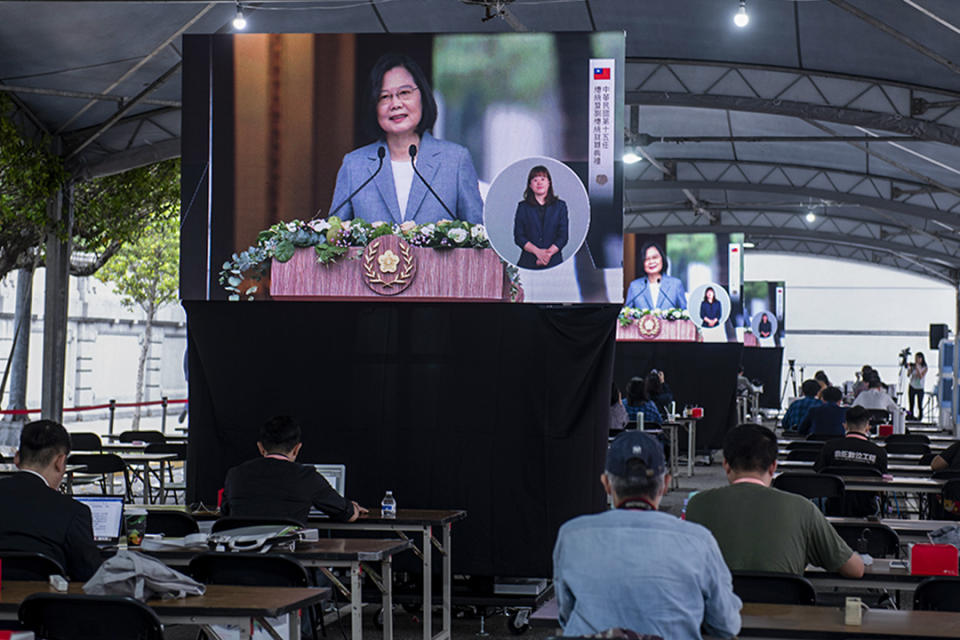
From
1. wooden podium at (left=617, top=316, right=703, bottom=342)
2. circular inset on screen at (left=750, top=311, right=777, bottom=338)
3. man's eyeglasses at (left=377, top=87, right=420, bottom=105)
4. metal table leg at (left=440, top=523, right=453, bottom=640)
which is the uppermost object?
man's eyeglasses at (left=377, top=87, right=420, bottom=105)

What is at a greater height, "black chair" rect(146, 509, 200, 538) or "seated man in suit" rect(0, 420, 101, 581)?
"seated man in suit" rect(0, 420, 101, 581)

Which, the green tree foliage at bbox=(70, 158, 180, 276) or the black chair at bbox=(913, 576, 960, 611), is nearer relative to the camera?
the black chair at bbox=(913, 576, 960, 611)

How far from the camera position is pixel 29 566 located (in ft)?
13.9

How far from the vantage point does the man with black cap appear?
9.29 feet

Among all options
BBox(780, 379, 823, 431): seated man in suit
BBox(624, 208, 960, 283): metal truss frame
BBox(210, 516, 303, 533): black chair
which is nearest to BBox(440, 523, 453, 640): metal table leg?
BBox(210, 516, 303, 533): black chair

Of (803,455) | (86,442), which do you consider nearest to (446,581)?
(803,455)

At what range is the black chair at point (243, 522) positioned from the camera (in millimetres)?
5164

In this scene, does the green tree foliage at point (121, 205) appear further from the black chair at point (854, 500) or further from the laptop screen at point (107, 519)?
the black chair at point (854, 500)

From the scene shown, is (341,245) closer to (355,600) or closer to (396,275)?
(396,275)

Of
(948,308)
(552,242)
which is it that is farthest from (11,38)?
(948,308)

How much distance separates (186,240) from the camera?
7.97 meters

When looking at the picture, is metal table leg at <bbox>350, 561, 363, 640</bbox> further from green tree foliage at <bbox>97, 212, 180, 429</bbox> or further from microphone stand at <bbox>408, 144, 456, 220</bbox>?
green tree foliage at <bbox>97, 212, 180, 429</bbox>

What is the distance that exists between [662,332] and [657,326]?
118 mm

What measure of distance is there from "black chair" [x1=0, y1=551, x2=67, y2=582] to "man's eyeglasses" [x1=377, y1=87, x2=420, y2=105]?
4408 mm
